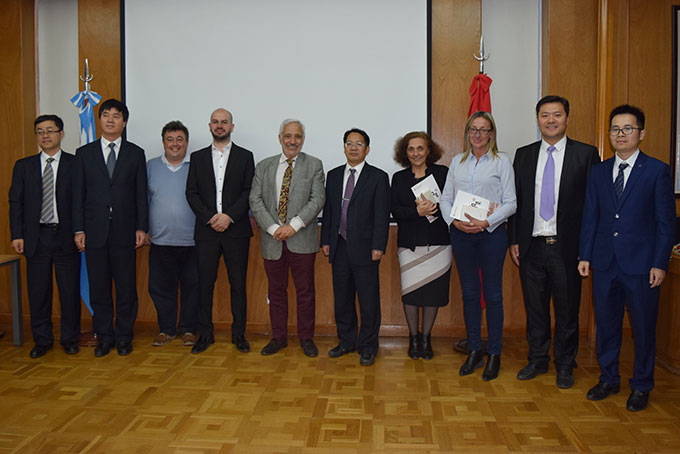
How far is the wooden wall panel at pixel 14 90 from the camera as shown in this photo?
434 cm

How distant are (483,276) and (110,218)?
262 cm

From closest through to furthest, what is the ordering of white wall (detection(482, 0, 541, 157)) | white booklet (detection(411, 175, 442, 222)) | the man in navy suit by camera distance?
the man in navy suit, white booklet (detection(411, 175, 442, 222)), white wall (detection(482, 0, 541, 157))

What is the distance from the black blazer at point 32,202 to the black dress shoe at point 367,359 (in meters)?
2.28

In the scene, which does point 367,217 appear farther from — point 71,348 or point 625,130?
point 71,348

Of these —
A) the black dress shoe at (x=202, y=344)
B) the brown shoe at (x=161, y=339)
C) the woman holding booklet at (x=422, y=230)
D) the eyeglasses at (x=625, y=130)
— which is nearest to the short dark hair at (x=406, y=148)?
the woman holding booklet at (x=422, y=230)

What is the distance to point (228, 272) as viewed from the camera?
12.0 ft

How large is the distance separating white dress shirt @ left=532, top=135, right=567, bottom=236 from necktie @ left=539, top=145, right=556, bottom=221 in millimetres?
16

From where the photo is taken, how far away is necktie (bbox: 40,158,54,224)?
11.6 ft

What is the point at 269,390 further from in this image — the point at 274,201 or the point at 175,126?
the point at 175,126

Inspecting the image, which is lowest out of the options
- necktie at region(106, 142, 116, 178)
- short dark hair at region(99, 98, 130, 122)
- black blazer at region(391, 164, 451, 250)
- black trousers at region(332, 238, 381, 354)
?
black trousers at region(332, 238, 381, 354)

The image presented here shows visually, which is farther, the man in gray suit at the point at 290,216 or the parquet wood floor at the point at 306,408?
the man in gray suit at the point at 290,216

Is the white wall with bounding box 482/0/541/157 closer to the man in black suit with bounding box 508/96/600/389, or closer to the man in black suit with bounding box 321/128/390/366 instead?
the man in black suit with bounding box 508/96/600/389

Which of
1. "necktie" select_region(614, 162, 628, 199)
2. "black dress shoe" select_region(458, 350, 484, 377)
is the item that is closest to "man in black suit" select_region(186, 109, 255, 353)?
"black dress shoe" select_region(458, 350, 484, 377)

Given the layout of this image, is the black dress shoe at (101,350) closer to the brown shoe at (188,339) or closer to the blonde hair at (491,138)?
the brown shoe at (188,339)
